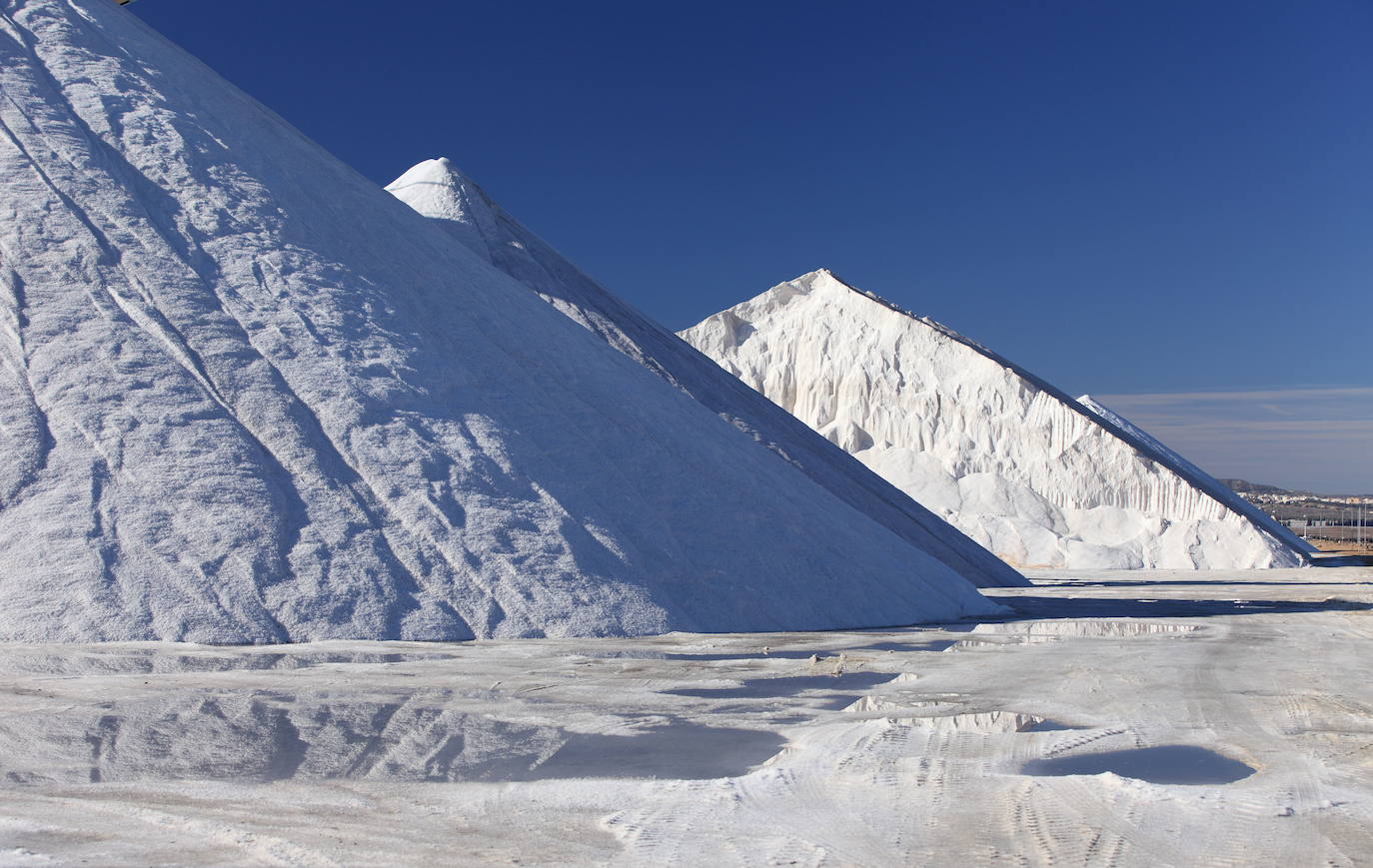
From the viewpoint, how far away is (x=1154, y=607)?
15.8 meters

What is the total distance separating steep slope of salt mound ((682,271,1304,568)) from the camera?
1294 inches

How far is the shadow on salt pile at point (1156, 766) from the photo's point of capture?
16.5 ft

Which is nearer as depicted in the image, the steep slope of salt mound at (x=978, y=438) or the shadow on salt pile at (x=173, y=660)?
the shadow on salt pile at (x=173, y=660)

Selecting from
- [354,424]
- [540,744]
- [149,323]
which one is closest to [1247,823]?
[540,744]

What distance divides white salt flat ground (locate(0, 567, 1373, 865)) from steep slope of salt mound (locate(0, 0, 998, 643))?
2.90 feet

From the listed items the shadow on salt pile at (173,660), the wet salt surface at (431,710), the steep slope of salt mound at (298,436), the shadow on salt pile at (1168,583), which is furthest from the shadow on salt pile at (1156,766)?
the shadow on salt pile at (1168,583)

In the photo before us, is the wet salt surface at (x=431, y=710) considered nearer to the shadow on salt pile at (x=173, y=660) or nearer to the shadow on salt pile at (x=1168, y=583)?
the shadow on salt pile at (x=173, y=660)

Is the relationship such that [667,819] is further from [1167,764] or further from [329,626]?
[329,626]

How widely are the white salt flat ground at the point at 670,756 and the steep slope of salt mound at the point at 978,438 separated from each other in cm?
2468

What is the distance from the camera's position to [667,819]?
4301 mm

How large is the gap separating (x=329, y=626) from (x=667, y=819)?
5.74 meters

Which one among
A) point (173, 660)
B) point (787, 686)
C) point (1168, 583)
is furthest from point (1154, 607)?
point (173, 660)

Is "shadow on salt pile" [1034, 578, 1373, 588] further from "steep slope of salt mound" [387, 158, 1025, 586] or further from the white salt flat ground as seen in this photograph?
the white salt flat ground

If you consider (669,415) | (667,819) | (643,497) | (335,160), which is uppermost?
(335,160)
